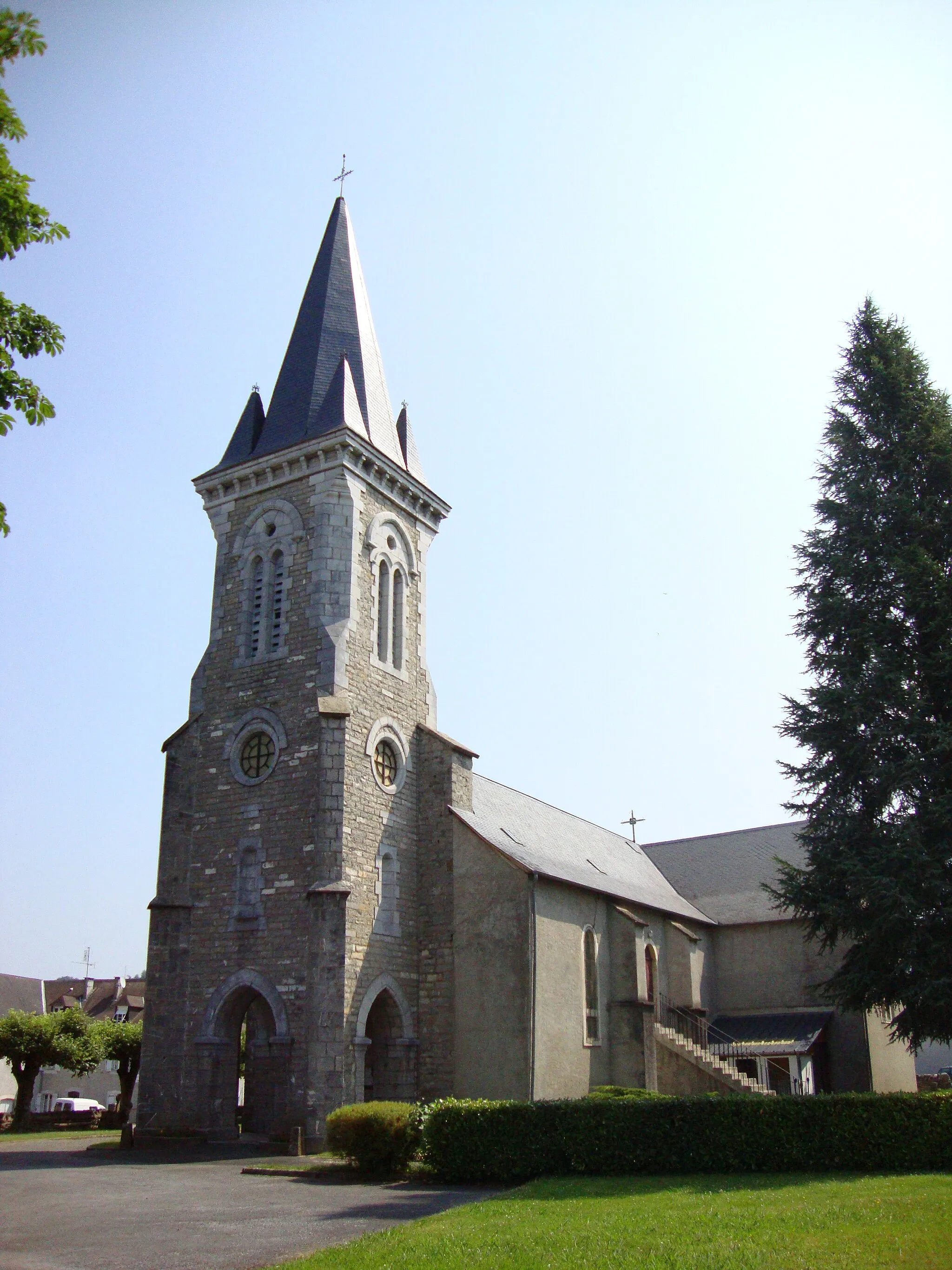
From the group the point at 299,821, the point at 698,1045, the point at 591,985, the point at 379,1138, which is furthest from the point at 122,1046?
the point at 379,1138

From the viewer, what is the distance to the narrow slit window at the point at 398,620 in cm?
2725

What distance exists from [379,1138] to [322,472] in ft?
52.3

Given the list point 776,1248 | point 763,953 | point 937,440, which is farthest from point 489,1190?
point 763,953

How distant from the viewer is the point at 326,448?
26.2 meters

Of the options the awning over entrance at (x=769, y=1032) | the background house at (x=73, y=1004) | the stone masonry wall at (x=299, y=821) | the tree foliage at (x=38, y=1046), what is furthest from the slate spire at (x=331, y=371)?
A: the background house at (x=73, y=1004)

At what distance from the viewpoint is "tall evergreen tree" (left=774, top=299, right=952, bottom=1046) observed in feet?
60.9

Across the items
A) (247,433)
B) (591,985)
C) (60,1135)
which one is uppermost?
(247,433)

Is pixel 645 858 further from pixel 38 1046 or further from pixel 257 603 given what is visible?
pixel 38 1046

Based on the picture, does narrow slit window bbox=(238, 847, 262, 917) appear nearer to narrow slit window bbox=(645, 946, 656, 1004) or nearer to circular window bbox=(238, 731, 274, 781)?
Answer: circular window bbox=(238, 731, 274, 781)

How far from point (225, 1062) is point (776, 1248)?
1637 centimetres

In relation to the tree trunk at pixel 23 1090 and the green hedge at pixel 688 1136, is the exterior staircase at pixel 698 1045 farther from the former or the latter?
the tree trunk at pixel 23 1090

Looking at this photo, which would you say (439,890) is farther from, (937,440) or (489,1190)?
(937,440)

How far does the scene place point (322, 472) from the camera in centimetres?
2633

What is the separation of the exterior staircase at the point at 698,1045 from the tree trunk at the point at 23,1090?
20.3 meters
